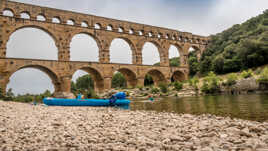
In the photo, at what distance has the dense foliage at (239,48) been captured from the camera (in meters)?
30.1

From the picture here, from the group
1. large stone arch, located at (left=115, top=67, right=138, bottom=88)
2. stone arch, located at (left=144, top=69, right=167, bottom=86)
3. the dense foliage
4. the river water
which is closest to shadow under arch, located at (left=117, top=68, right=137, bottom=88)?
large stone arch, located at (left=115, top=67, right=138, bottom=88)

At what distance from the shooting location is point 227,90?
853 inches

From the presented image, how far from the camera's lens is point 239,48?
1243 inches

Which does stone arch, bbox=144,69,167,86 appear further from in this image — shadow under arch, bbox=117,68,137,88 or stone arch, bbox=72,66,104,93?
stone arch, bbox=72,66,104,93

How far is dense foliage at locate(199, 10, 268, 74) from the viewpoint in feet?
98.6

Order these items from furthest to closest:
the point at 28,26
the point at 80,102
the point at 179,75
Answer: the point at 179,75 < the point at 28,26 < the point at 80,102

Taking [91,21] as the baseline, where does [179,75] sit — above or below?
below

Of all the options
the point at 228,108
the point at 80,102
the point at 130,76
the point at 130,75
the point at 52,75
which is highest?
the point at 130,75

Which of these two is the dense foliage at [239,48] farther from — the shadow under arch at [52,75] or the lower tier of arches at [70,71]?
the shadow under arch at [52,75]

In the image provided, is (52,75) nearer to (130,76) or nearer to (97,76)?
(97,76)

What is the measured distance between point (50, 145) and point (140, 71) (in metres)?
26.4

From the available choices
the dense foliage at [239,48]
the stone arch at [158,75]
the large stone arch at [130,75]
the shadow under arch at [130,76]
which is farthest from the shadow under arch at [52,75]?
the dense foliage at [239,48]

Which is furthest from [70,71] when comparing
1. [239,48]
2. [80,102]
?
[239,48]

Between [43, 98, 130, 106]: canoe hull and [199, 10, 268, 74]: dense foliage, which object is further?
[199, 10, 268, 74]: dense foliage
